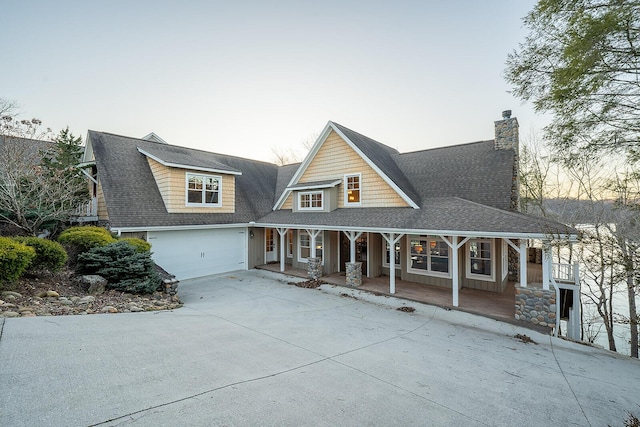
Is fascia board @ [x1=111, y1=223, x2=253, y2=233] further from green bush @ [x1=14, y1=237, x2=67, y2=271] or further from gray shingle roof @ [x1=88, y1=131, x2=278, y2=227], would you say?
green bush @ [x1=14, y1=237, x2=67, y2=271]

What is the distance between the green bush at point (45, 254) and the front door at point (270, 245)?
9280 mm

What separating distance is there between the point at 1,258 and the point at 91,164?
302 inches

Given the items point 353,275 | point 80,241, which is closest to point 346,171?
point 353,275

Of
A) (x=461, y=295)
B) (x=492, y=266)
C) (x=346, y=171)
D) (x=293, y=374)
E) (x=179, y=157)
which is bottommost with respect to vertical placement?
(x=461, y=295)

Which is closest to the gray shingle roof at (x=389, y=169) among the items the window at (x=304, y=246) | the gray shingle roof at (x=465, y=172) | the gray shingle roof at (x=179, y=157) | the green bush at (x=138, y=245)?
the gray shingle roof at (x=465, y=172)

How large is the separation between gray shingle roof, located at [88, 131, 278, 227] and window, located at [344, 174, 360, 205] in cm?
526

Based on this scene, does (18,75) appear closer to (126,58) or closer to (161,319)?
(126,58)

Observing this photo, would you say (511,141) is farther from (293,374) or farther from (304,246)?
(293,374)

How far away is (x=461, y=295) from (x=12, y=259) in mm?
12498

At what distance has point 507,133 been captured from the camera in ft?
38.7

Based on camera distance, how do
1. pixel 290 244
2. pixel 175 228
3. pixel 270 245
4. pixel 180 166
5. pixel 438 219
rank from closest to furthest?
pixel 438 219 < pixel 175 228 < pixel 180 166 < pixel 290 244 < pixel 270 245

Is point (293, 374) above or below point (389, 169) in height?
below

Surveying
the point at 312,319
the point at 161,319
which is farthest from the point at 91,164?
the point at 312,319

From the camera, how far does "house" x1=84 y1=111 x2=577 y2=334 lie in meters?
10.4
